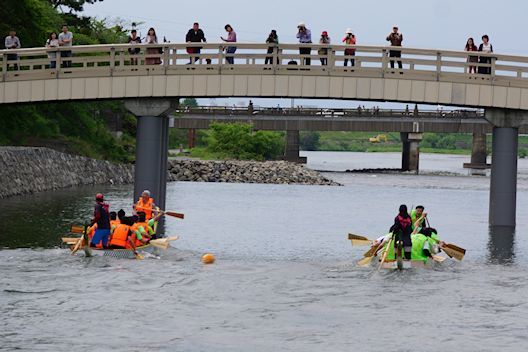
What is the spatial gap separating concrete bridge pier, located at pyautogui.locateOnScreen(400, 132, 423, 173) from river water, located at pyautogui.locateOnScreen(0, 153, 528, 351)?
72.6 meters

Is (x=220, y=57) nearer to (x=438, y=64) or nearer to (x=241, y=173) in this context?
(x=438, y=64)

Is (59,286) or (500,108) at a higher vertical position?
(500,108)

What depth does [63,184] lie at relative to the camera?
70500mm

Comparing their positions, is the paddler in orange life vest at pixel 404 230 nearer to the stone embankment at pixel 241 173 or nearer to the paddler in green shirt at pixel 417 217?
the paddler in green shirt at pixel 417 217

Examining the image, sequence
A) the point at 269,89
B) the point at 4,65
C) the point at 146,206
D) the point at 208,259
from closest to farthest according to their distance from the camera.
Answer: the point at 208,259 < the point at 146,206 < the point at 269,89 < the point at 4,65

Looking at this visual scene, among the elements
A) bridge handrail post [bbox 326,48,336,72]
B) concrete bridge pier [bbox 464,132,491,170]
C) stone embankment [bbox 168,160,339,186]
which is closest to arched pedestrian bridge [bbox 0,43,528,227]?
bridge handrail post [bbox 326,48,336,72]

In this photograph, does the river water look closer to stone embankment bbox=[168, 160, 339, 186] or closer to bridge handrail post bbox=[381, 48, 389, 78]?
bridge handrail post bbox=[381, 48, 389, 78]

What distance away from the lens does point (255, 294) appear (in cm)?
3144

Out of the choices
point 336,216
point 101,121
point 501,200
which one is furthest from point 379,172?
point 501,200

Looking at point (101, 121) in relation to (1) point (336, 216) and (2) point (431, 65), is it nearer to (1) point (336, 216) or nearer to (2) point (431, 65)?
(1) point (336, 216)

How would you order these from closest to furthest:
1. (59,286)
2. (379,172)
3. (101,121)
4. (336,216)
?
(59,286) < (336,216) < (101,121) < (379,172)

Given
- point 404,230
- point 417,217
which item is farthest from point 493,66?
point 404,230

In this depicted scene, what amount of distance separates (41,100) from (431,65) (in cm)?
1495

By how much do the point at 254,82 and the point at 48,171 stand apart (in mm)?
25433
